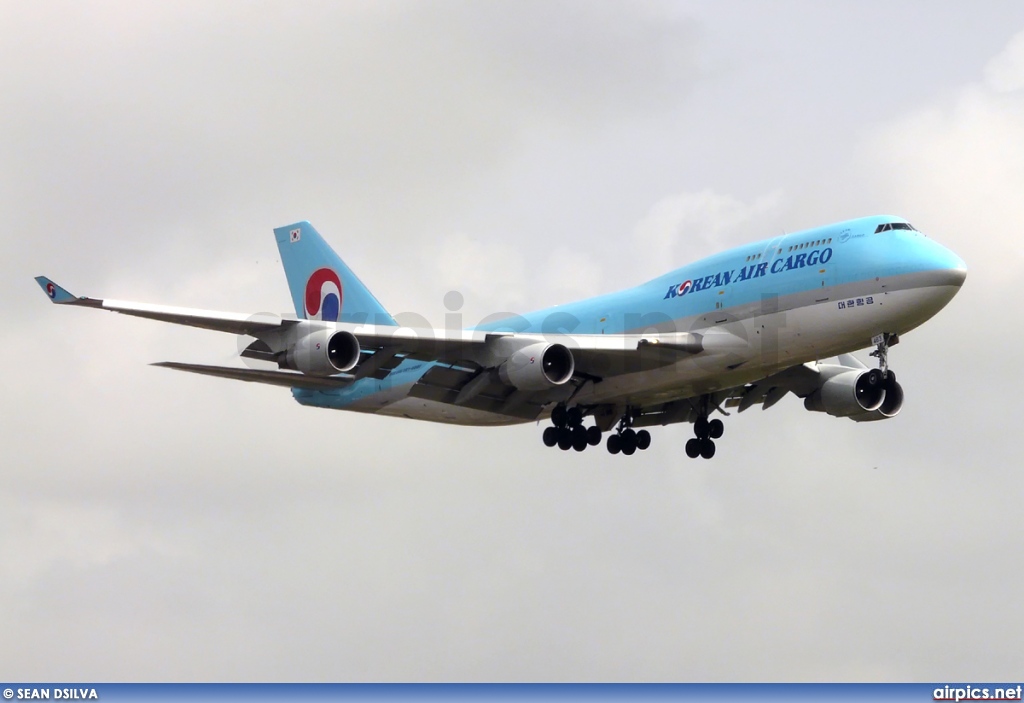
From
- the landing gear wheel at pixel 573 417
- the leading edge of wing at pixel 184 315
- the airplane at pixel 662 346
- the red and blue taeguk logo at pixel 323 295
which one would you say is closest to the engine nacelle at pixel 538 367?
the airplane at pixel 662 346

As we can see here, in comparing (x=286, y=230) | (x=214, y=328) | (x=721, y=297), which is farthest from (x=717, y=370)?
(x=286, y=230)

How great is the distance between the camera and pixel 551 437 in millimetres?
43625

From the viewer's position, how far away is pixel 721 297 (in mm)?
39500

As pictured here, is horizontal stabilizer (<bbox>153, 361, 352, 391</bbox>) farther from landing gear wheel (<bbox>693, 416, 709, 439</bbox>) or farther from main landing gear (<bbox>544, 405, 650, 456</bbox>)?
landing gear wheel (<bbox>693, 416, 709, 439</bbox>)

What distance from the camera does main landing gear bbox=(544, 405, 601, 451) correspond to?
43.4m

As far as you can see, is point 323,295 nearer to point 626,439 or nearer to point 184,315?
point 626,439

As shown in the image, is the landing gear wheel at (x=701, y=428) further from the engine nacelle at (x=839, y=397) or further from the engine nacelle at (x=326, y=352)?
the engine nacelle at (x=326, y=352)

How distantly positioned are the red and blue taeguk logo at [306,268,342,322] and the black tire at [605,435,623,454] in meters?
10.8

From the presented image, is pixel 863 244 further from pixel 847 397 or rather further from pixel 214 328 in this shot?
pixel 214 328

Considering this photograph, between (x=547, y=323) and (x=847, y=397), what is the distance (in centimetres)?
960

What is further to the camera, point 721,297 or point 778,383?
point 778,383

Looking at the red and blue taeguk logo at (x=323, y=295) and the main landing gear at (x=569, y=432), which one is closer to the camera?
the main landing gear at (x=569, y=432)

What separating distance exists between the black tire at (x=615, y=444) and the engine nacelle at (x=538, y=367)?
6.54 meters

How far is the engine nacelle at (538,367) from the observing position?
128ft
